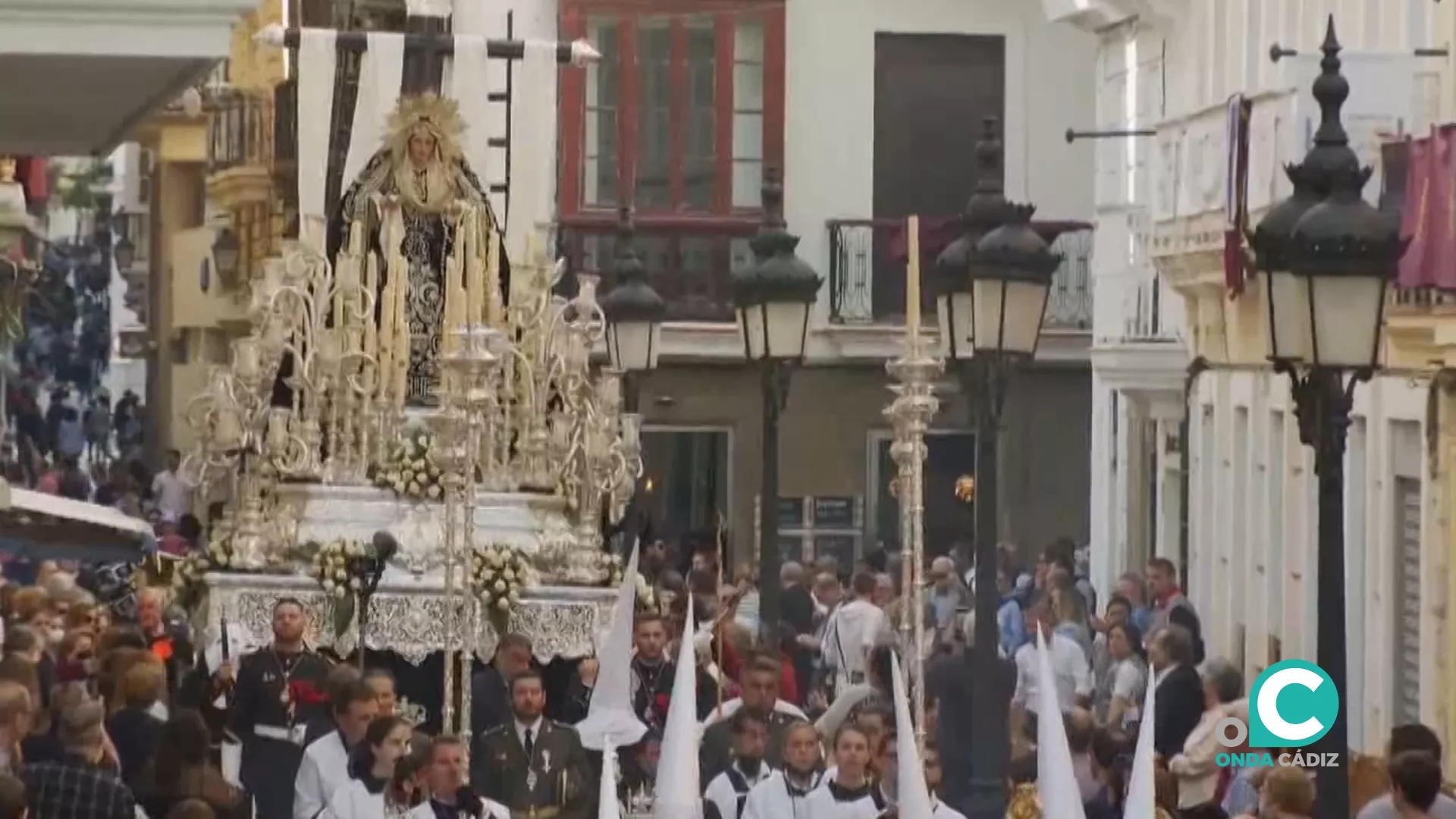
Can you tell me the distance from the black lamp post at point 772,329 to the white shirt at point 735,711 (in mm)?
2931

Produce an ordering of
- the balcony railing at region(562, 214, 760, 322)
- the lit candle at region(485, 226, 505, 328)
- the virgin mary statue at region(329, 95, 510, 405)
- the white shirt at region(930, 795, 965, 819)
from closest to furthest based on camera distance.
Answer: the white shirt at region(930, 795, 965, 819)
the lit candle at region(485, 226, 505, 328)
the virgin mary statue at region(329, 95, 510, 405)
the balcony railing at region(562, 214, 760, 322)

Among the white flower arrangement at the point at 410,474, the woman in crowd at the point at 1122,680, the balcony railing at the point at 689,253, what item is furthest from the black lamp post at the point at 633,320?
the balcony railing at the point at 689,253

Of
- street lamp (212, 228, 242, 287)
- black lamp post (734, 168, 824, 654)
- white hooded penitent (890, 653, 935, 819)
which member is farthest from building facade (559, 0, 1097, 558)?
white hooded penitent (890, 653, 935, 819)

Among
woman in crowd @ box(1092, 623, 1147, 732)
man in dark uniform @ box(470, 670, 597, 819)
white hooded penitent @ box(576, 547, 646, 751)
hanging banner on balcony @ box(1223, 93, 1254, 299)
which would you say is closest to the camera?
man in dark uniform @ box(470, 670, 597, 819)

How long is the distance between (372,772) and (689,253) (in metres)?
24.3

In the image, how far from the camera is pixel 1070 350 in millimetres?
38688

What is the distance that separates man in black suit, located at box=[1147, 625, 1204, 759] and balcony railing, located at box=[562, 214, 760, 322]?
2024cm

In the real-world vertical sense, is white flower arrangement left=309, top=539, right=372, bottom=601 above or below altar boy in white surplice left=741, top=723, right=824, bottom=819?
above

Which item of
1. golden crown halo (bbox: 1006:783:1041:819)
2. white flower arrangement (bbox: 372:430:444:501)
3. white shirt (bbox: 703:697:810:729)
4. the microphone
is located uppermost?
white flower arrangement (bbox: 372:430:444:501)

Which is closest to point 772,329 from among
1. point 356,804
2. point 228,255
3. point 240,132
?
point 356,804

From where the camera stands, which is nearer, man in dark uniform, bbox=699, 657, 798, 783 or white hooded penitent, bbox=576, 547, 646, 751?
man in dark uniform, bbox=699, 657, 798, 783

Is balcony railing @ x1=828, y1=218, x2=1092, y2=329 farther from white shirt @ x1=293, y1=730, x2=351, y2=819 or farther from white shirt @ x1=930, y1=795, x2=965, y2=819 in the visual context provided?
white shirt @ x1=930, y1=795, x2=965, y2=819

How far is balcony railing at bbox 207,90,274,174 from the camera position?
42344mm

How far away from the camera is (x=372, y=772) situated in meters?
14.4
